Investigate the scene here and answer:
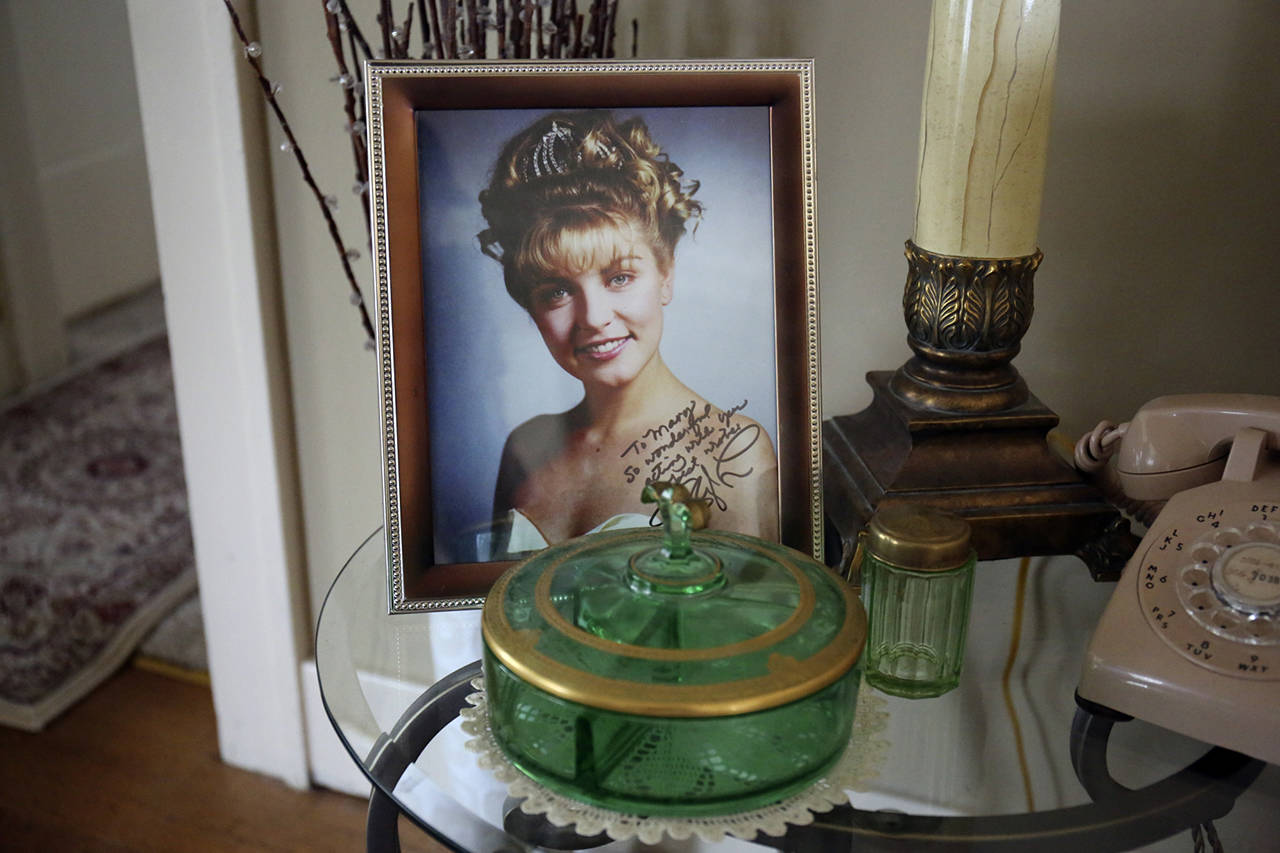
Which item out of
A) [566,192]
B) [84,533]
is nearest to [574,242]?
[566,192]

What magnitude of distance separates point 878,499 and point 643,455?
0.15 m

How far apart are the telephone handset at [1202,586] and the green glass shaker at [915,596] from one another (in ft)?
0.25

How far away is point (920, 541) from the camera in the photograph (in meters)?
0.60

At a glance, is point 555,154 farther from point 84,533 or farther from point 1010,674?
point 84,533

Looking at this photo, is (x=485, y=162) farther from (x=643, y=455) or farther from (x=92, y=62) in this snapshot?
(x=92, y=62)

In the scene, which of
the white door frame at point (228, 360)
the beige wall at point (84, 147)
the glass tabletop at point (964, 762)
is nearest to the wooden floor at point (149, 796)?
the white door frame at point (228, 360)

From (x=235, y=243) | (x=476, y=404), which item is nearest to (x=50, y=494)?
(x=235, y=243)

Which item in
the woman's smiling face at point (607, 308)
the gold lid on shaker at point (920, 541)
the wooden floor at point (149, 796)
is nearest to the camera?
the gold lid on shaker at point (920, 541)

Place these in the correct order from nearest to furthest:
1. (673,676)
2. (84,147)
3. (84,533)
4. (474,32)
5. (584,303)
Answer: (673,676)
(584,303)
(474,32)
(84,533)
(84,147)

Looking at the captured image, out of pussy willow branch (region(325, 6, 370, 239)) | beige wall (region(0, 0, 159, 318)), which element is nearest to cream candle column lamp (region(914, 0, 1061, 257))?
pussy willow branch (region(325, 6, 370, 239))

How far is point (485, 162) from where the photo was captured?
69 centimetres

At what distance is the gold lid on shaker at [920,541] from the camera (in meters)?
0.60

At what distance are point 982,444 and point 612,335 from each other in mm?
243

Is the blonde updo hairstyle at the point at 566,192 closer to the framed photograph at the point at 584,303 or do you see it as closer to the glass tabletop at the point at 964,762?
the framed photograph at the point at 584,303
